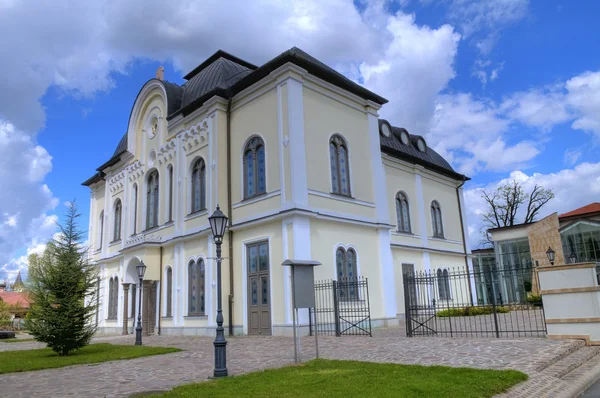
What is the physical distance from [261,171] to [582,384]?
13050 mm

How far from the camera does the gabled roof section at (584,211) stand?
106 ft

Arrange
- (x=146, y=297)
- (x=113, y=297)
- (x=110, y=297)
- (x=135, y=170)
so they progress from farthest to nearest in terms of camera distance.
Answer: (x=110, y=297)
(x=113, y=297)
(x=135, y=170)
(x=146, y=297)

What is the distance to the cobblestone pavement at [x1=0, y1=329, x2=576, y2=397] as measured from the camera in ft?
27.0

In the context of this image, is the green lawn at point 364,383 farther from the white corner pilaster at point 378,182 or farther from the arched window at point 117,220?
the arched window at point 117,220

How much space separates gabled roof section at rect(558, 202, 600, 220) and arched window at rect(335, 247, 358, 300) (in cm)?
2133

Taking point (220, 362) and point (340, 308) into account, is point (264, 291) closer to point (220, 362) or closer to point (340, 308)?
point (340, 308)

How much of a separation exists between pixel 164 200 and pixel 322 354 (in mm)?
14469

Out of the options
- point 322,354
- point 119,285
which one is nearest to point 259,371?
point 322,354

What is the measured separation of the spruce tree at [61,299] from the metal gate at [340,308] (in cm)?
722

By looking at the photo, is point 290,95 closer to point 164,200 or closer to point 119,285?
point 164,200

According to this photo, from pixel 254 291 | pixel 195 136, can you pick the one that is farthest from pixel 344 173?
pixel 195 136

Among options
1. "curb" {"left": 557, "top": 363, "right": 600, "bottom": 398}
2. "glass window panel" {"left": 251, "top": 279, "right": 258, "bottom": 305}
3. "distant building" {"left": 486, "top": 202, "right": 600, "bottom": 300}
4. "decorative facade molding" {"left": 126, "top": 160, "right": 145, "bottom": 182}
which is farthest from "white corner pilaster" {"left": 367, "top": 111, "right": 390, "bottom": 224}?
"decorative facade molding" {"left": 126, "top": 160, "right": 145, "bottom": 182}

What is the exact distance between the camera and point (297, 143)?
17.1 m

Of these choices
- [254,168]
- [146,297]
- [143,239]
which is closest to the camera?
[254,168]
